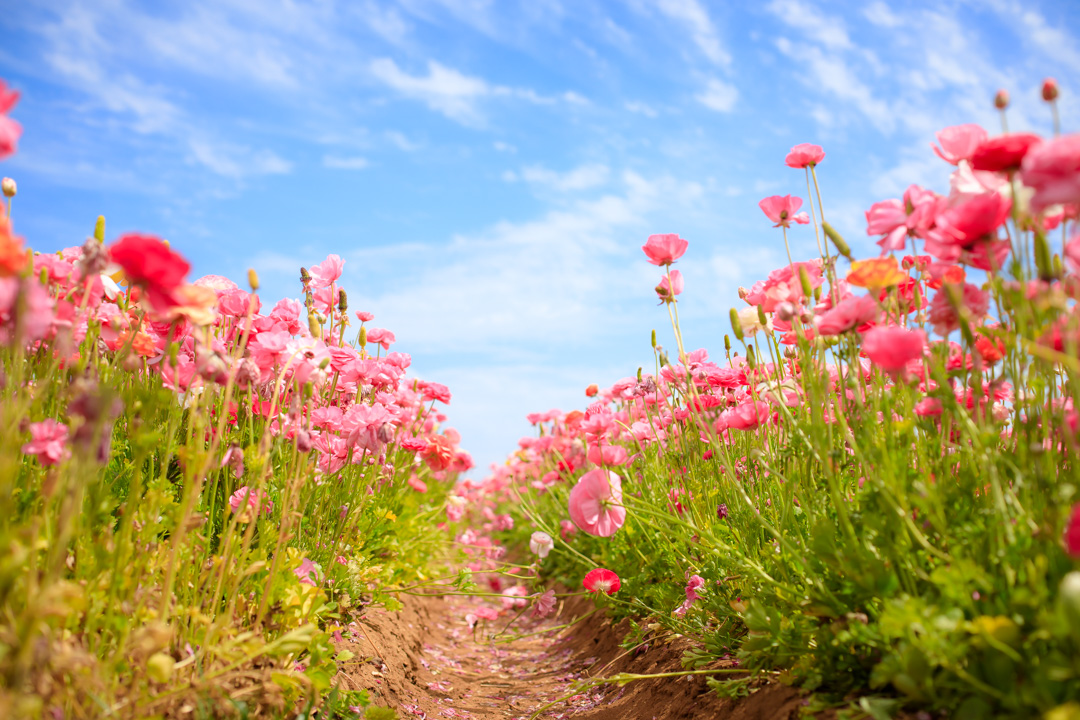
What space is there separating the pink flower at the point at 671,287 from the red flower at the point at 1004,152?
1.29m

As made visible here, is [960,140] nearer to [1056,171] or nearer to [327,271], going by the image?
[1056,171]

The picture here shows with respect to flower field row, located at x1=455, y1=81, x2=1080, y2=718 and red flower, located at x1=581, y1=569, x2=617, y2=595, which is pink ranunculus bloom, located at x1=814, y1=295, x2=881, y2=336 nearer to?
flower field row, located at x1=455, y1=81, x2=1080, y2=718

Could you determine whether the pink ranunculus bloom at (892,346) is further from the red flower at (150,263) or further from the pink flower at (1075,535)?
the red flower at (150,263)

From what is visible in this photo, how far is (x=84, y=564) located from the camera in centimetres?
164

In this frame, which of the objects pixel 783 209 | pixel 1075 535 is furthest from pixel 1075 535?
pixel 783 209

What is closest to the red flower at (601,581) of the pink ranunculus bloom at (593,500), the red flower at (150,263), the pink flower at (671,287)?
the pink ranunculus bloom at (593,500)

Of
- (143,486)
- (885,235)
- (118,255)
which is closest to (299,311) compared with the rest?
(143,486)

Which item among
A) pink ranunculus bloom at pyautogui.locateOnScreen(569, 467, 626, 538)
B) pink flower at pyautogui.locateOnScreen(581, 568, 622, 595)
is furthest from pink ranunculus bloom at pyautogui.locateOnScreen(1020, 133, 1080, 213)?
pink flower at pyautogui.locateOnScreen(581, 568, 622, 595)

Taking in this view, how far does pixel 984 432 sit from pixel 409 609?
12.3 feet

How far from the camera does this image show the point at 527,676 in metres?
3.77

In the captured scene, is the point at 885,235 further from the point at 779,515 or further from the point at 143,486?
the point at 143,486

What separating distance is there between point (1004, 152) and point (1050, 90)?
414mm

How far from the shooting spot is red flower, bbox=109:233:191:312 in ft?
4.19

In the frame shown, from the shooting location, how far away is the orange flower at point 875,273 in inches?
67.1
